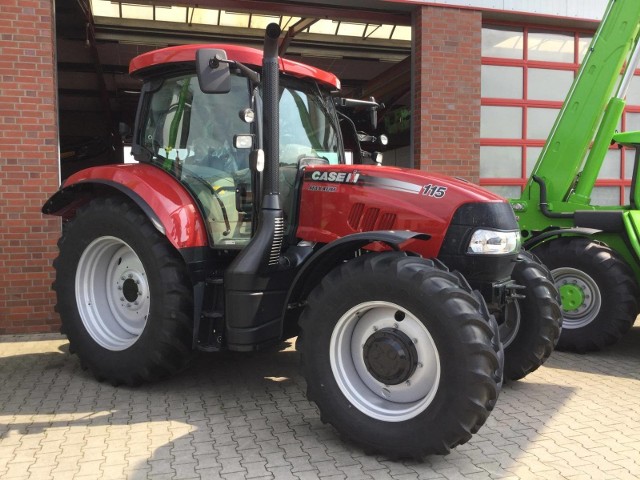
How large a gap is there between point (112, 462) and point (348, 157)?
9.44 feet

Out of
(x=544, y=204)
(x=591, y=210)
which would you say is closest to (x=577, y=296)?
(x=591, y=210)

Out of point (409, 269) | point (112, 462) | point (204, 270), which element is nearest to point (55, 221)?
point (204, 270)

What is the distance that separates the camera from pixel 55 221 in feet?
19.9

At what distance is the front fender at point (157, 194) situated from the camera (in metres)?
4.07

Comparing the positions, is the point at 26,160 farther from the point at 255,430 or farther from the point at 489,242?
the point at 489,242

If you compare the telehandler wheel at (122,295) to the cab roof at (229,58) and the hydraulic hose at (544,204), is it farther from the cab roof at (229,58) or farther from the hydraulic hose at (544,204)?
the hydraulic hose at (544,204)

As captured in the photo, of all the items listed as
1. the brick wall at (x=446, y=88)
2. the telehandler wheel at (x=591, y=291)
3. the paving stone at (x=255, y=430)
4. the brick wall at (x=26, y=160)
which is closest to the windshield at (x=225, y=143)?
the paving stone at (x=255, y=430)

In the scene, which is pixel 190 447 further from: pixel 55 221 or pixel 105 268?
pixel 55 221

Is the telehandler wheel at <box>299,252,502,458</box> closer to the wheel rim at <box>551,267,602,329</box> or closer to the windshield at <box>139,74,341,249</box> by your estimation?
the windshield at <box>139,74,341,249</box>

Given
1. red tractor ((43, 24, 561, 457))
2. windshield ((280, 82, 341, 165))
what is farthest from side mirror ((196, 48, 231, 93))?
windshield ((280, 82, 341, 165))

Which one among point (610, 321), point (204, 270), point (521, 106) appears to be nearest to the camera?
point (204, 270)

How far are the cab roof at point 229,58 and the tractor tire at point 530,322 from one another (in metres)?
2.02

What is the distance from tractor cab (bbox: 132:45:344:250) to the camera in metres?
4.05

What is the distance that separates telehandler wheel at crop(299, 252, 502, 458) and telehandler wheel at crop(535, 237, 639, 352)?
2.79 metres
